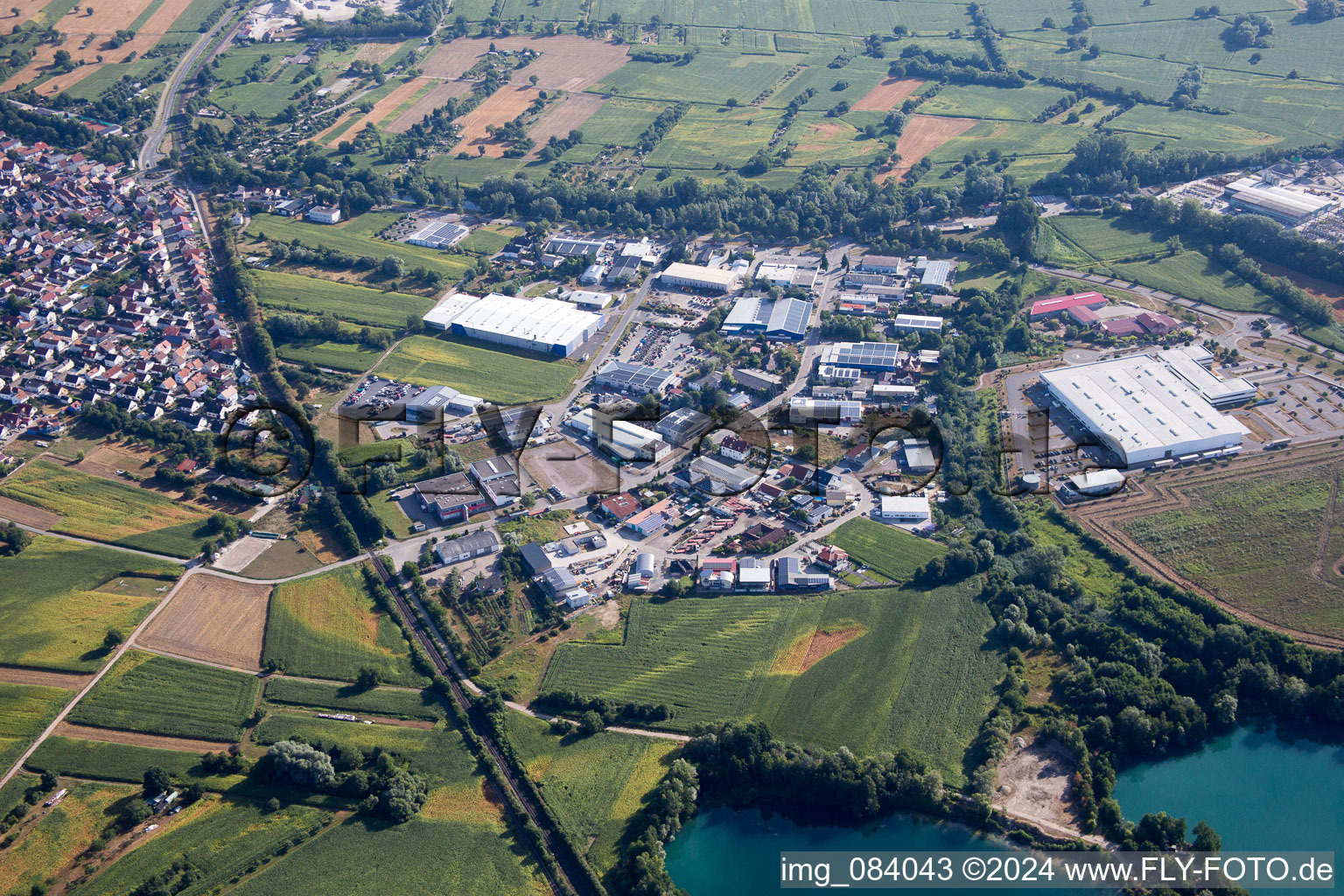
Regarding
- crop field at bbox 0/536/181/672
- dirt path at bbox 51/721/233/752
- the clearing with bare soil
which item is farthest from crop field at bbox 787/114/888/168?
dirt path at bbox 51/721/233/752

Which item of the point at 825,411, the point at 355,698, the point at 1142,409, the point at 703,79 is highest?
the point at 703,79

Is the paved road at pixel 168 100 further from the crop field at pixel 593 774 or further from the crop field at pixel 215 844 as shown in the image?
the crop field at pixel 593 774

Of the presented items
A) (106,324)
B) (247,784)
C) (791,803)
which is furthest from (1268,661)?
(106,324)

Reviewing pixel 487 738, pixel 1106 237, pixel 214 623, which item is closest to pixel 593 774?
pixel 487 738

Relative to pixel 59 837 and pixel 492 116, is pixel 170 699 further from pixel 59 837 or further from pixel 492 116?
pixel 492 116

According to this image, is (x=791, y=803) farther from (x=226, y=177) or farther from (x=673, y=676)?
(x=226, y=177)

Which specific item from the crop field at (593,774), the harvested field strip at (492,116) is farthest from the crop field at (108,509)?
the harvested field strip at (492,116)
